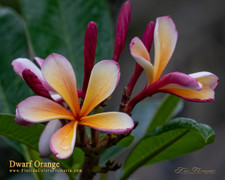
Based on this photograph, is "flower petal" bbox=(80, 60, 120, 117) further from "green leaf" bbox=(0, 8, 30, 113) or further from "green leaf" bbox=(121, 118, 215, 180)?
"green leaf" bbox=(0, 8, 30, 113)

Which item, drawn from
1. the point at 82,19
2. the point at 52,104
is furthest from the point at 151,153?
the point at 82,19

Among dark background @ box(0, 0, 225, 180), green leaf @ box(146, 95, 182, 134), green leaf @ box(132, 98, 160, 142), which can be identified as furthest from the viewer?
dark background @ box(0, 0, 225, 180)

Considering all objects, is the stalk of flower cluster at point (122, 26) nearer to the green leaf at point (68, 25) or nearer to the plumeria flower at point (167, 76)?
the plumeria flower at point (167, 76)

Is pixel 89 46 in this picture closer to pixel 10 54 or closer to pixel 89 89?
pixel 89 89

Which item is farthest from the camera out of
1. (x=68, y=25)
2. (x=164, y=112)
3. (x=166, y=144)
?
(x=68, y=25)

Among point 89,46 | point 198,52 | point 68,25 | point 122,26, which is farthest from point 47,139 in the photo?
point 198,52

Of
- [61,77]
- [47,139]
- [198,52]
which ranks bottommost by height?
[198,52]

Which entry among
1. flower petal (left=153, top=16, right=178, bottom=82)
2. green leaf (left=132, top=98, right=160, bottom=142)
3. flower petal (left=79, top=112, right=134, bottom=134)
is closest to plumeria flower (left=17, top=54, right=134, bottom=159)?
flower petal (left=79, top=112, right=134, bottom=134)

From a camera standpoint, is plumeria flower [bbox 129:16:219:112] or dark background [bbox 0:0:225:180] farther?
dark background [bbox 0:0:225:180]
